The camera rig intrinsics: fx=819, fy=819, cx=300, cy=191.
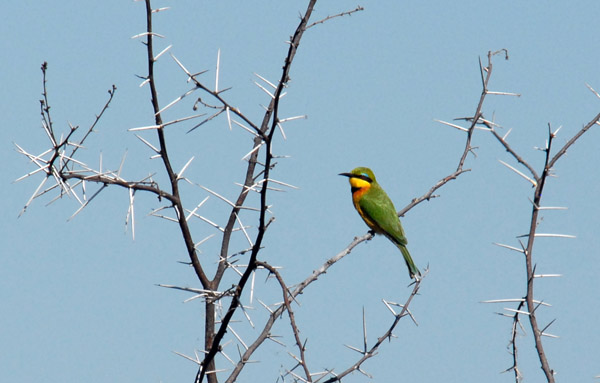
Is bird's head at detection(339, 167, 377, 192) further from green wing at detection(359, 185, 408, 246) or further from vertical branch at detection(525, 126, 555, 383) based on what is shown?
vertical branch at detection(525, 126, 555, 383)

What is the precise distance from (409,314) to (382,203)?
5271 mm

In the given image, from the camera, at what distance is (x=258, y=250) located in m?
3.60

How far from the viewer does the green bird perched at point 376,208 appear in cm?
942

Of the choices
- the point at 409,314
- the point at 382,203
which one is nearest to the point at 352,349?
the point at 409,314

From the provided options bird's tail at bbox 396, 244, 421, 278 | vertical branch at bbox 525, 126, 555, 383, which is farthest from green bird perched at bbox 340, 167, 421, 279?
vertical branch at bbox 525, 126, 555, 383

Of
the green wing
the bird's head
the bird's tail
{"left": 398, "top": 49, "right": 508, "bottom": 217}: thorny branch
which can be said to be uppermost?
the bird's head

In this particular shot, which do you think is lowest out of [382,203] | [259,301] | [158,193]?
[259,301]

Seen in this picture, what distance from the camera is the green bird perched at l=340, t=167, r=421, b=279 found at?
942 cm

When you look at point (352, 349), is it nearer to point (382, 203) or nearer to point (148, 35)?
point (148, 35)

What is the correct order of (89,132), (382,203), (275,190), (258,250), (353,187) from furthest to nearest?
1. (353,187)
2. (382,203)
3. (89,132)
4. (275,190)
5. (258,250)

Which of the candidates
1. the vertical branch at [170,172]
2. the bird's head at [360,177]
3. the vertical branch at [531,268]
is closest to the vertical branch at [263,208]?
the vertical branch at [170,172]

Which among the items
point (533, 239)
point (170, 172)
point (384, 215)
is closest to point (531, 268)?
point (533, 239)

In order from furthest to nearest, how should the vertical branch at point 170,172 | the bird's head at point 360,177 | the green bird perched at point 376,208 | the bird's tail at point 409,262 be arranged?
the bird's head at point 360,177, the green bird perched at point 376,208, the bird's tail at point 409,262, the vertical branch at point 170,172

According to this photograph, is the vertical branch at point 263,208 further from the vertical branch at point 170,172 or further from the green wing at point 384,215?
the green wing at point 384,215
